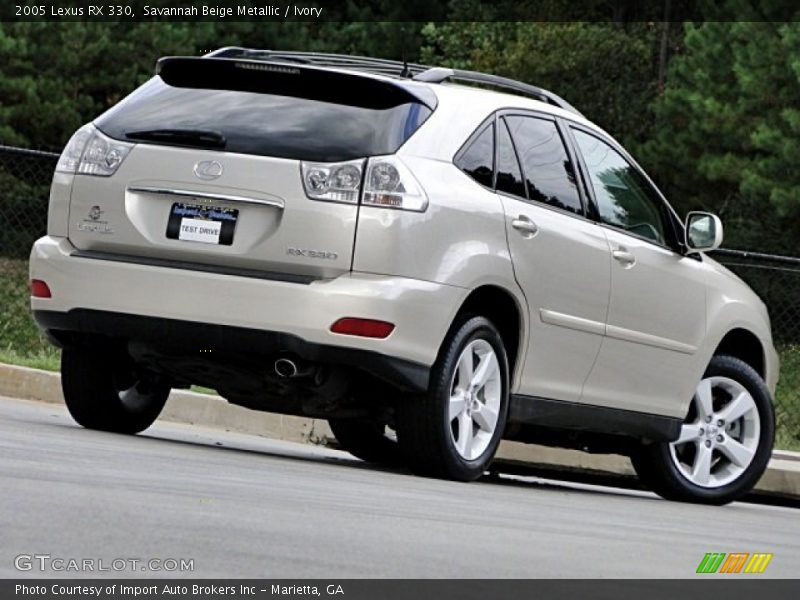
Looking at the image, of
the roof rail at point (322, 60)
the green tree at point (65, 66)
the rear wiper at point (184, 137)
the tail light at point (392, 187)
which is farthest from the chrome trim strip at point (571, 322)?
the green tree at point (65, 66)

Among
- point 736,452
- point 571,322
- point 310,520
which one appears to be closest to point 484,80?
point 571,322

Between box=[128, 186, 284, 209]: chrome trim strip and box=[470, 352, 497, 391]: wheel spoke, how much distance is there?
1.20 m

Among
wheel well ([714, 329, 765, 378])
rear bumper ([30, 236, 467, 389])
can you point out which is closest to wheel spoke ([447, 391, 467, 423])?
rear bumper ([30, 236, 467, 389])

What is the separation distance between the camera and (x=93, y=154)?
9.53 metres

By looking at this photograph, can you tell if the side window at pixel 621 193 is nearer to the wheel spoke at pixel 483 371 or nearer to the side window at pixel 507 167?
Result: the side window at pixel 507 167

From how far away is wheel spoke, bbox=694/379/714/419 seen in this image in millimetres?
11359

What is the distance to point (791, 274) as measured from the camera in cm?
1886

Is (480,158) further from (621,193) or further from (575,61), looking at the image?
(575,61)

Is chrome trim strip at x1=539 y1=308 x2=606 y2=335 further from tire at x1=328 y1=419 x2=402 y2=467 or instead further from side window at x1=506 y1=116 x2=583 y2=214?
tire at x1=328 y1=419 x2=402 y2=467

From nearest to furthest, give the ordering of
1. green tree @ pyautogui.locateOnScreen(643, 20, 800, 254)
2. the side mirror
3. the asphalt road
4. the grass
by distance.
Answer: the asphalt road, the side mirror, the grass, green tree @ pyautogui.locateOnScreen(643, 20, 800, 254)

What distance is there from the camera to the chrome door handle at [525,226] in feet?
31.7

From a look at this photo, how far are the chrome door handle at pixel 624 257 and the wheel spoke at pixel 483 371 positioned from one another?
3.55 ft

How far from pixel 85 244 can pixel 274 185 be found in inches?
37.6

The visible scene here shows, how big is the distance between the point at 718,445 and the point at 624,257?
1.48 metres
